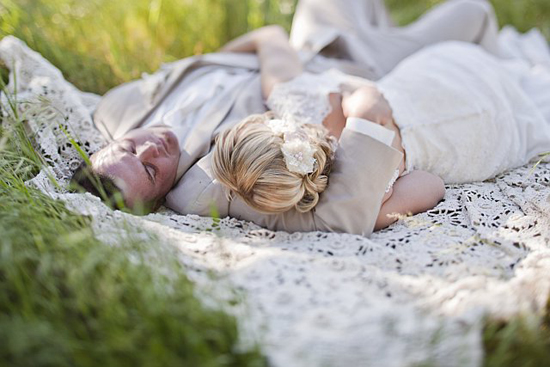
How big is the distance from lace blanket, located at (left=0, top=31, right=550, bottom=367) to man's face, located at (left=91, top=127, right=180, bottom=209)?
0.13 metres

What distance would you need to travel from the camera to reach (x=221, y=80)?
104 inches

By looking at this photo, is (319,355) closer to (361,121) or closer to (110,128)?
(361,121)

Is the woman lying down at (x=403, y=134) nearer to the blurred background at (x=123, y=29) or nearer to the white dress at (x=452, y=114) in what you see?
the white dress at (x=452, y=114)

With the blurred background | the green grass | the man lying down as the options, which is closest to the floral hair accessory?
the man lying down

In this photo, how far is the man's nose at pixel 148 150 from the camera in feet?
6.62

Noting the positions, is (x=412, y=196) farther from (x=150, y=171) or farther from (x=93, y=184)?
(x=93, y=184)

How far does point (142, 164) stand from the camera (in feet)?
6.54

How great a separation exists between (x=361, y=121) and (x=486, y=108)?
721 millimetres

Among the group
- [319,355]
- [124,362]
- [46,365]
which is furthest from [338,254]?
[46,365]

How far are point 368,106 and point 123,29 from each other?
206 centimetres

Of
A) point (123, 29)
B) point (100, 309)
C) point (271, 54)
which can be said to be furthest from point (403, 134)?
point (123, 29)

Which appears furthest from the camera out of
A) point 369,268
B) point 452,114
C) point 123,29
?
point 123,29

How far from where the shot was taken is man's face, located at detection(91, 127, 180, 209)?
6.34 feet

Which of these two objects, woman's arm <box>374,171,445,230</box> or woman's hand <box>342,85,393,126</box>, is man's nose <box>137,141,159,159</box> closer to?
woman's hand <box>342,85,393,126</box>
